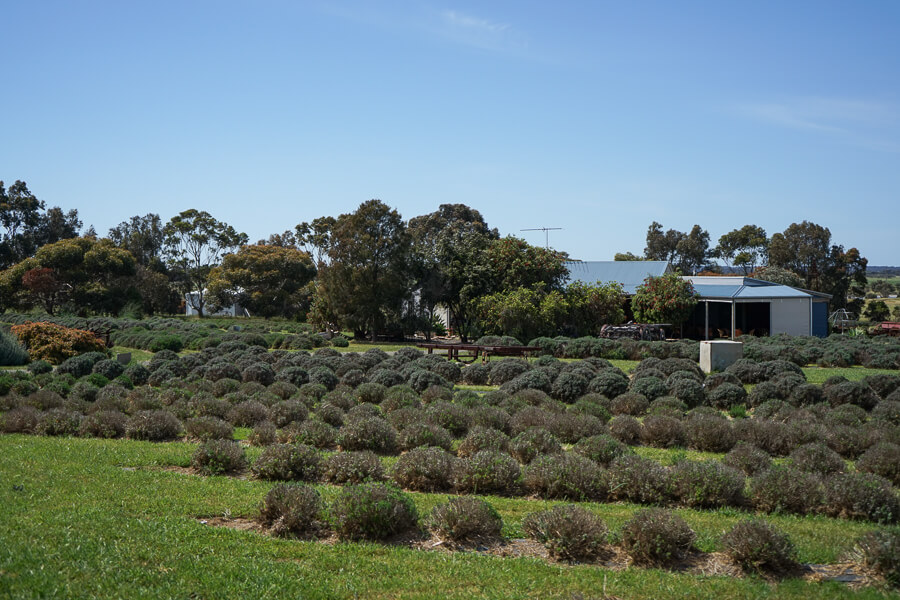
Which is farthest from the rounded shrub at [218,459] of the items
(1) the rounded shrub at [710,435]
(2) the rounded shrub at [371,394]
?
(1) the rounded shrub at [710,435]

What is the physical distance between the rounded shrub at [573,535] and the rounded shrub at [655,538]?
8.1 inches

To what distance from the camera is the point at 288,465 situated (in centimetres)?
802

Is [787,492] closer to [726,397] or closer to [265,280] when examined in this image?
[726,397]

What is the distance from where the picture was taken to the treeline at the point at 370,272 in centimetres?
3381

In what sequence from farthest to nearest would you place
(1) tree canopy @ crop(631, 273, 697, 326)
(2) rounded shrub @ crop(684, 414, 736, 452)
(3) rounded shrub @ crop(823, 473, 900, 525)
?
1. (1) tree canopy @ crop(631, 273, 697, 326)
2. (2) rounded shrub @ crop(684, 414, 736, 452)
3. (3) rounded shrub @ crop(823, 473, 900, 525)

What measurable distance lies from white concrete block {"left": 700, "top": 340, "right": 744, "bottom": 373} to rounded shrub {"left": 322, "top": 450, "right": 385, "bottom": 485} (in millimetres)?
14512

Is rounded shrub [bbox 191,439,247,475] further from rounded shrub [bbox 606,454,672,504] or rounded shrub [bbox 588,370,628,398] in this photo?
rounded shrub [bbox 588,370,628,398]

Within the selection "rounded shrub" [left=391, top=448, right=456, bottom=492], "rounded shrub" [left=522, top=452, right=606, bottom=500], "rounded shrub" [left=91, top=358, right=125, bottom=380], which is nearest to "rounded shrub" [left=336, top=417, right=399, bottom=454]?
"rounded shrub" [left=391, top=448, right=456, bottom=492]

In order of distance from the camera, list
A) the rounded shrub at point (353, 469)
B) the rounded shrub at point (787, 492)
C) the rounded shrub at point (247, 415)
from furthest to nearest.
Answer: the rounded shrub at point (247, 415) < the rounded shrub at point (353, 469) < the rounded shrub at point (787, 492)

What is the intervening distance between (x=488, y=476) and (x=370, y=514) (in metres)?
2.04

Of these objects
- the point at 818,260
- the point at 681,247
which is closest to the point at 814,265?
the point at 818,260

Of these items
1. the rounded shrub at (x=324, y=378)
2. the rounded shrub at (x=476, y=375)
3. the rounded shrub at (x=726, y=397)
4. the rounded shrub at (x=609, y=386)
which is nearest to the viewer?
the rounded shrub at (x=726, y=397)

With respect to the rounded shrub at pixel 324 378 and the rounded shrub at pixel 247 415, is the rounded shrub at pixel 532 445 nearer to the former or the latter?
the rounded shrub at pixel 247 415

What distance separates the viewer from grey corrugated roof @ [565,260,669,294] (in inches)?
1524
